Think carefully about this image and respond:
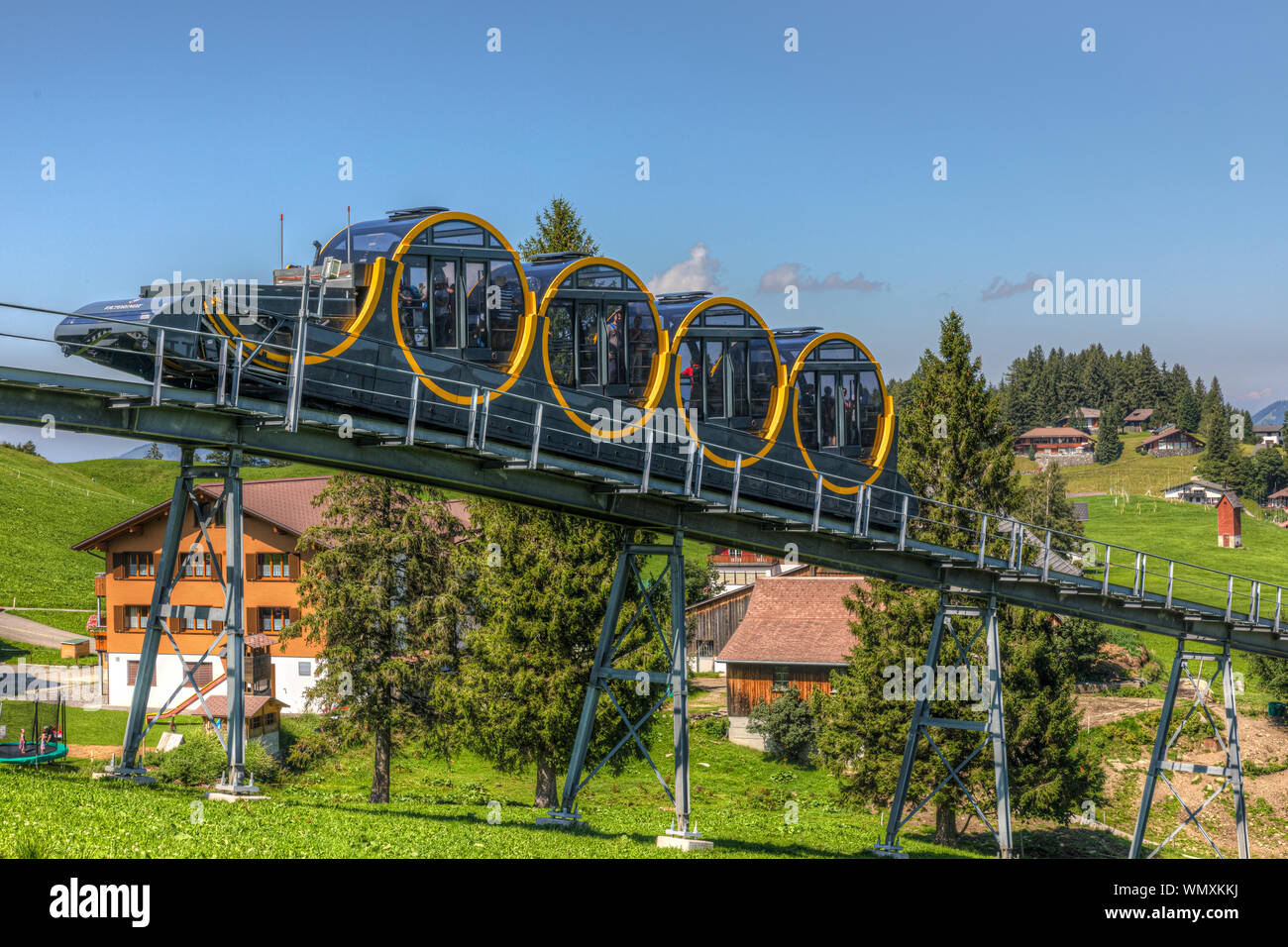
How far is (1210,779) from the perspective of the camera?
143ft

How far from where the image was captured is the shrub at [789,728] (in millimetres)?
46656

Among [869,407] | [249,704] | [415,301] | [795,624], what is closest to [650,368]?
[415,301]

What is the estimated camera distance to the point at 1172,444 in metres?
163

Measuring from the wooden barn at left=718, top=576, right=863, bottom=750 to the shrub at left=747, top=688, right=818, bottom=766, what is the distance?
1395 mm

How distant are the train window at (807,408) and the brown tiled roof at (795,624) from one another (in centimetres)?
2383

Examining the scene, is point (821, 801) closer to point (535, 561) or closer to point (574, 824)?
point (535, 561)

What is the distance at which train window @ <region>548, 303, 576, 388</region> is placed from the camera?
72.0ft

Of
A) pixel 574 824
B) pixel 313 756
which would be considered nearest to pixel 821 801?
pixel 313 756

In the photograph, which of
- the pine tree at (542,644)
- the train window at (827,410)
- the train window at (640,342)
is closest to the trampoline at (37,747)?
the pine tree at (542,644)

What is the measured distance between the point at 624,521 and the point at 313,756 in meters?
15.4

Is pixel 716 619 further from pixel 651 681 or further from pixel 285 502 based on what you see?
pixel 651 681

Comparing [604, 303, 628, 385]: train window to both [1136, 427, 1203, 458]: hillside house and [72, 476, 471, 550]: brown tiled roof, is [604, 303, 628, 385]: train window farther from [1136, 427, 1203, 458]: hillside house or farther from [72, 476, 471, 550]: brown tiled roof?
[1136, 427, 1203, 458]: hillside house

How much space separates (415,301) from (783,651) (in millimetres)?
35765

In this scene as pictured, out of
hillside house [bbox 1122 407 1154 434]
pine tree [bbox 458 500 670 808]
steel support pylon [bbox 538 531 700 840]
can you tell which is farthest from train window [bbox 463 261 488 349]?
hillside house [bbox 1122 407 1154 434]
